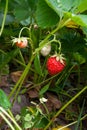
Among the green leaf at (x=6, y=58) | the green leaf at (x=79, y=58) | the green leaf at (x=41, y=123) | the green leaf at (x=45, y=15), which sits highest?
the green leaf at (x=45, y=15)

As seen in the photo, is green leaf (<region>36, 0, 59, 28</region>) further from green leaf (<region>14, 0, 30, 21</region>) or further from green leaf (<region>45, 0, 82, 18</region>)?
green leaf (<region>14, 0, 30, 21</region>)

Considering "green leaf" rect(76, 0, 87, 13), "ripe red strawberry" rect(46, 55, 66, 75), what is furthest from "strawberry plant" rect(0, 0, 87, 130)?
"green leaf" rect(76, 0, 87, 13)

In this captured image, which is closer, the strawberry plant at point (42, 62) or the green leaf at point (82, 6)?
the green leaf at point (82, 6)

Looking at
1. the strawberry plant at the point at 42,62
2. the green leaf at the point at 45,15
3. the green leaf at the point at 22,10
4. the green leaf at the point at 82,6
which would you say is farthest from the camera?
the green leaf at the point at 22,10

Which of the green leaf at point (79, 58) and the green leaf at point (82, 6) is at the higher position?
the green leaf at point (82, 6)

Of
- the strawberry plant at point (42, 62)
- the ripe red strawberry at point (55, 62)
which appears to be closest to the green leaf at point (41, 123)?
the strawberry plant at point (42, 62)

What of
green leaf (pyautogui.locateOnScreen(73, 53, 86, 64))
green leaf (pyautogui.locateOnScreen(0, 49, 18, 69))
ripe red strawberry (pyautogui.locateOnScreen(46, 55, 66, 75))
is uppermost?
green leaf (pyautogui.locateOnScreen(0, 49, 18, 69))

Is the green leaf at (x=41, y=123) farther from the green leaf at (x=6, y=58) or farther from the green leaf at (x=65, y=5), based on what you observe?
the green leaf at (x=65, y=5)

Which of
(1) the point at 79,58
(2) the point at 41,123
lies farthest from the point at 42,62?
(2) the point at 41,123
